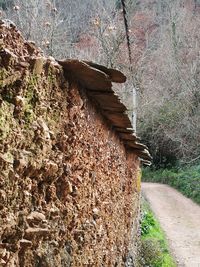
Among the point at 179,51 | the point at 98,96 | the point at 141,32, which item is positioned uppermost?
the point at 141,32

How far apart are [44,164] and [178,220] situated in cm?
1430

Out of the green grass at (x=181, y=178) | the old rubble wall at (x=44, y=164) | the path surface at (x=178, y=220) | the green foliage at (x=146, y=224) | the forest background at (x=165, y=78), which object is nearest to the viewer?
the old rubble wall at (x=44, y=164)

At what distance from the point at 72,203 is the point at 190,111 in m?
22.2

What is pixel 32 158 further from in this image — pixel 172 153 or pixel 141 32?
pixel 141 32

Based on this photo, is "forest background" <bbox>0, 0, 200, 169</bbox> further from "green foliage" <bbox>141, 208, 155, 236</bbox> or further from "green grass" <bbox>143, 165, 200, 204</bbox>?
"green foliage" <bbox>141, 208, 155, 236</bbox>

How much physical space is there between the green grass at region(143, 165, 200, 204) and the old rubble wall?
54.6 ft

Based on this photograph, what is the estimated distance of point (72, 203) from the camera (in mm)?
3148

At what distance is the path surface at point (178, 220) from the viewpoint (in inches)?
463

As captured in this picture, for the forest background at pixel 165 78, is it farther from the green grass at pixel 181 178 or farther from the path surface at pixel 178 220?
the path surface at pixel 178 220

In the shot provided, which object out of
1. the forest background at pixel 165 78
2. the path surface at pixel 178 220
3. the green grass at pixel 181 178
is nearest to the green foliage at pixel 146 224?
the path surface at pixel 178 220

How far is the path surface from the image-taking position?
11.8 metres

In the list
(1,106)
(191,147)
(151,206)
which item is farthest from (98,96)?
(191,147)

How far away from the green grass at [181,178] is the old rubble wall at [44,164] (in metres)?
16.6

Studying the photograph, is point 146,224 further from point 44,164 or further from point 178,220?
point 44,164
